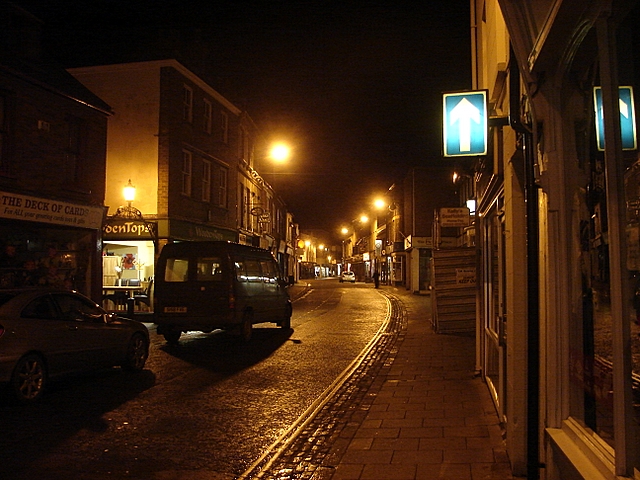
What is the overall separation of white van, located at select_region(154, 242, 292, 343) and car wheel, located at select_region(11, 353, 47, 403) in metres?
5.31

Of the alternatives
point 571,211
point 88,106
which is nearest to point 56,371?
point 571,211

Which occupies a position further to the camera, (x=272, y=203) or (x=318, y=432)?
(x=272, y=203)

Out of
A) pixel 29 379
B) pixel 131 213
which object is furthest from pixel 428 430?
pixel 131 213

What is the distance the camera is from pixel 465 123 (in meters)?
7.13

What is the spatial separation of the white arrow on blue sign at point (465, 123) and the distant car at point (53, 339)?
19.3ft

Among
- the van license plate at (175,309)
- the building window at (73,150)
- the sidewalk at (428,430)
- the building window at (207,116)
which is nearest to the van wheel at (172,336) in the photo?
the van license plate at (175,309)

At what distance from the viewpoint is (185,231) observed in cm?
2367

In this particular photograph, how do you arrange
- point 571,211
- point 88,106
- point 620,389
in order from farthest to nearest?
point 88,106 → point 571,211 → point 620,389

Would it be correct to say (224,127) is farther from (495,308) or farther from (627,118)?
(627,118)

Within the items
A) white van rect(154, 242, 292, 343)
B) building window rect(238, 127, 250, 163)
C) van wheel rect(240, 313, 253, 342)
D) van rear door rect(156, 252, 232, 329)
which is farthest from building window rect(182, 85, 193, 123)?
van wheel rect(240, 313, 253, 342)

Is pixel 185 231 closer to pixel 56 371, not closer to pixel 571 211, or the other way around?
pixel 56 371

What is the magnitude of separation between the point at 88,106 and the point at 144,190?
17.6ft

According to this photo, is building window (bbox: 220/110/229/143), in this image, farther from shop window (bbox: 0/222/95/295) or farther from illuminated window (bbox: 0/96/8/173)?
illuminated window (bbox: 0/96/8/173)

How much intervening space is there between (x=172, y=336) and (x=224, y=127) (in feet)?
53.6
